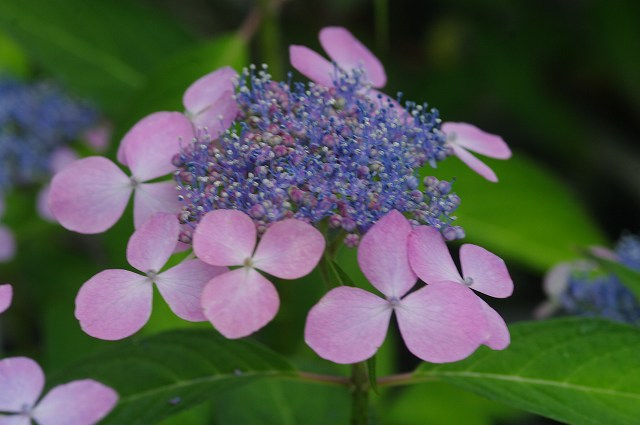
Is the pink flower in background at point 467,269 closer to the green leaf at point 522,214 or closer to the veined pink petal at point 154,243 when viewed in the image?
the veined pink petal at point 154,243

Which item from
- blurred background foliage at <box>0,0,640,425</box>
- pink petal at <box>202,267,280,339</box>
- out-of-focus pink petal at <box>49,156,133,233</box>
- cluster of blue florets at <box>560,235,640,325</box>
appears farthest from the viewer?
blurred background foliage at <box>0,0,640,425</box>

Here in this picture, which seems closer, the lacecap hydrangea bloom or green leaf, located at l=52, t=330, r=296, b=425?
the lacecap hydrangea bloom

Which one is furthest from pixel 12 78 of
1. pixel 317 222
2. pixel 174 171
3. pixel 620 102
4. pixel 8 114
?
pixel 620 102

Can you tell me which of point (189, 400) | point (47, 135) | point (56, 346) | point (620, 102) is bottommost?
point (189, 400)

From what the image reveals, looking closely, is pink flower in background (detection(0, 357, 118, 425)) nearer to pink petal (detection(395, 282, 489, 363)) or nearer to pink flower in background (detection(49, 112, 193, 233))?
pink flower in background (detection(49, 112, 193, 233))

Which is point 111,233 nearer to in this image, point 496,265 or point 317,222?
point 317,222

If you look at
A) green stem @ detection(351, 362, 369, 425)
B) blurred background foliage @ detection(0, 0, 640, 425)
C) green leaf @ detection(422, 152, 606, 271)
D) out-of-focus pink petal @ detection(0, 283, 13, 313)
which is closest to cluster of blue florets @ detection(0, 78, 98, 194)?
blurred background foliage @ detection(0, 0, 640, 425)

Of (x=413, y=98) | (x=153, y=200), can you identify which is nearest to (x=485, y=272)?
(x=153, y=200)

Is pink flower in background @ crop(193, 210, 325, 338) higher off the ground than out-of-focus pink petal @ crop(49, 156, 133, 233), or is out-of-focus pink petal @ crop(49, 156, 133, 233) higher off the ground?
out-of-focus pink petal @ crop(49, 156, 133, 233)
